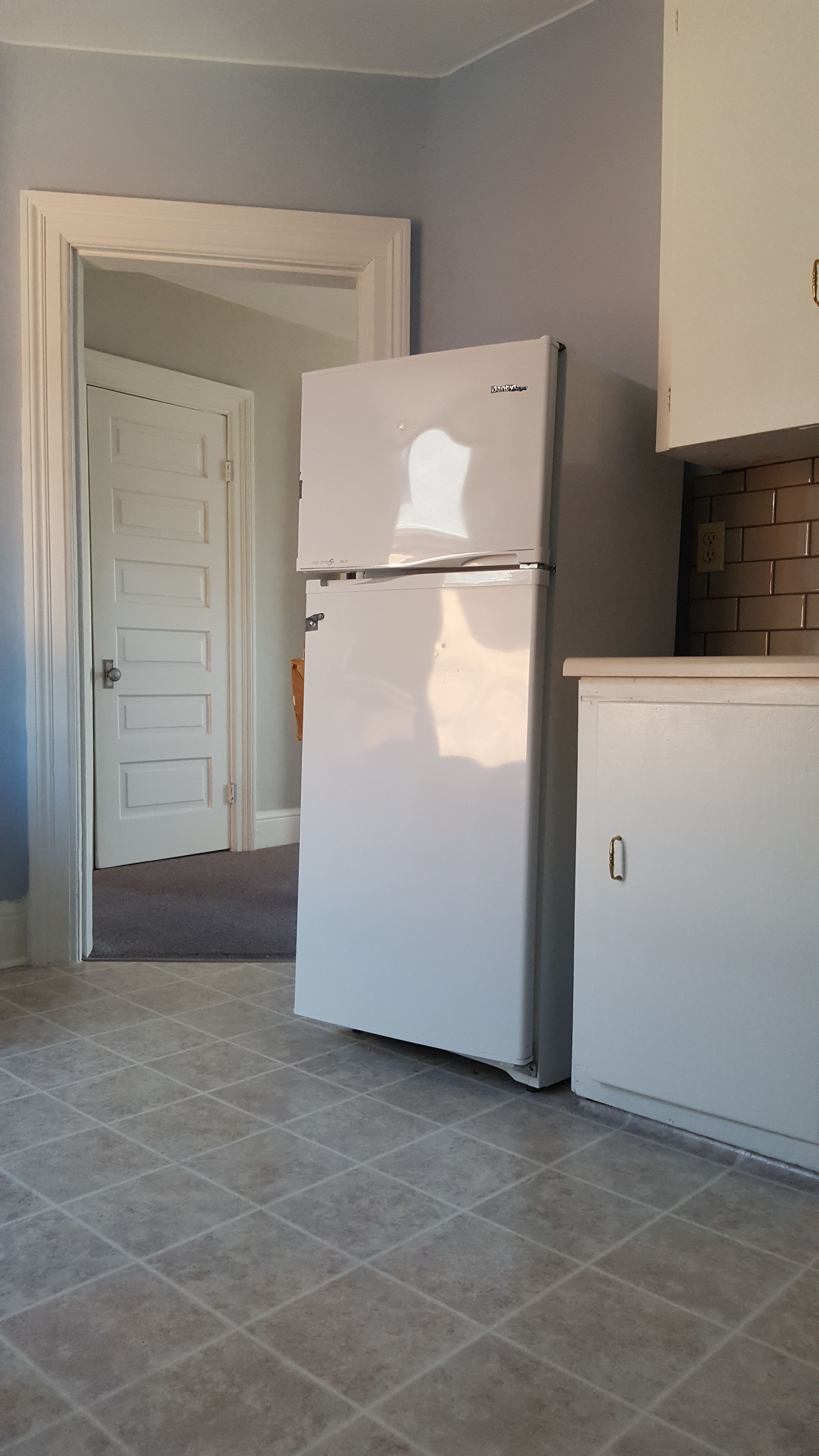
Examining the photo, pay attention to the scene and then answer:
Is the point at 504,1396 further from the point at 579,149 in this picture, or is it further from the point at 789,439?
the point at 579,149

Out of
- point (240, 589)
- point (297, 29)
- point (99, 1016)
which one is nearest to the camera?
point (99, 1016)

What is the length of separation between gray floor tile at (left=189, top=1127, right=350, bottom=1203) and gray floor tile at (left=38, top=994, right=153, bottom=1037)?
72 cm

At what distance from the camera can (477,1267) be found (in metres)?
1.47

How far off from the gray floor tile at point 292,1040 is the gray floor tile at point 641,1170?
70cm

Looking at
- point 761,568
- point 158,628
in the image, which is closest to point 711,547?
point 761,568

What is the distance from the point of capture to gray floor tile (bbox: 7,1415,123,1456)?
111cm

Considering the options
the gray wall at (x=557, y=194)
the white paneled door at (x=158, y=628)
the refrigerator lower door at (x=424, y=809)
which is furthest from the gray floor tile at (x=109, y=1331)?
the white paneled door at (x=158, y=628)

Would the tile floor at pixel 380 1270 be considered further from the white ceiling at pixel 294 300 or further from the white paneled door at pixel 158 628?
the white ceiling at pixel 294 300

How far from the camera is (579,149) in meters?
2.58

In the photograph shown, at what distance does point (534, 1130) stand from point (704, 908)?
523 mm

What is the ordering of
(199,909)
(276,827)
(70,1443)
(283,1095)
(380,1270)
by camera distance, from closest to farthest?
(70,1443) → (380,1270) → (283,1095) → (199,909) → (276,827)

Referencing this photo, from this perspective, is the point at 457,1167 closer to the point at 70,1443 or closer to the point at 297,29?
the point at 70,1443

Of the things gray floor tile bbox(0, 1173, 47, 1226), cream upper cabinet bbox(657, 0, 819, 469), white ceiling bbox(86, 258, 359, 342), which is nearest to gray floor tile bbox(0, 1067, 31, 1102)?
gray floor tile bbox(0, 1173, 47, 1226)

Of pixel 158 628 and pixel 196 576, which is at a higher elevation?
pixel 196 576
